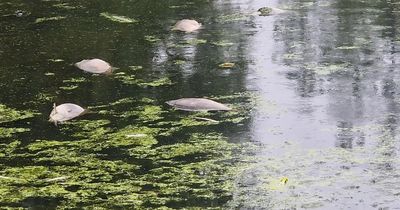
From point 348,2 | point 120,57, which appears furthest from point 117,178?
point 348,2

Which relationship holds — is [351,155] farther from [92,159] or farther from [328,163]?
[92,159]

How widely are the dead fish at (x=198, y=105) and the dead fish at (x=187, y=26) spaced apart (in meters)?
1.72

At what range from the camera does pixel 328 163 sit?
3.05 m

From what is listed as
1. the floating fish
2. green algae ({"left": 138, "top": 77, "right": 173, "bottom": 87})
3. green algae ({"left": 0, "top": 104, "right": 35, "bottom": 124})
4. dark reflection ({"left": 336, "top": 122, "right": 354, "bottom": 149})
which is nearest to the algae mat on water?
green algae ({"left": 0, "top": 104, "right": 35, "bottom": 124})

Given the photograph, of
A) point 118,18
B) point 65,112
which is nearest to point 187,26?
point 118,18

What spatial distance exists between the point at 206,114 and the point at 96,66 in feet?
3.46

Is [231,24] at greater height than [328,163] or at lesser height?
greater

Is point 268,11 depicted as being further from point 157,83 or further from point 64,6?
point 157,83

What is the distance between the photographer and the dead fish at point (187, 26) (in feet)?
18.0

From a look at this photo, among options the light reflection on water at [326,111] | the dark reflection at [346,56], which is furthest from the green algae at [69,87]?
the dark reflection at [346,56]

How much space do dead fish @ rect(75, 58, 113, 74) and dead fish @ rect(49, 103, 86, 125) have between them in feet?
2.35

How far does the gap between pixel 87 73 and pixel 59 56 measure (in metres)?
0.51

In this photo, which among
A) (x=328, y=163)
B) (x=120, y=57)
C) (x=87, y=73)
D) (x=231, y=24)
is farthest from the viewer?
(x=231, y=24)

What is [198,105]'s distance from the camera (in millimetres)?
3764
